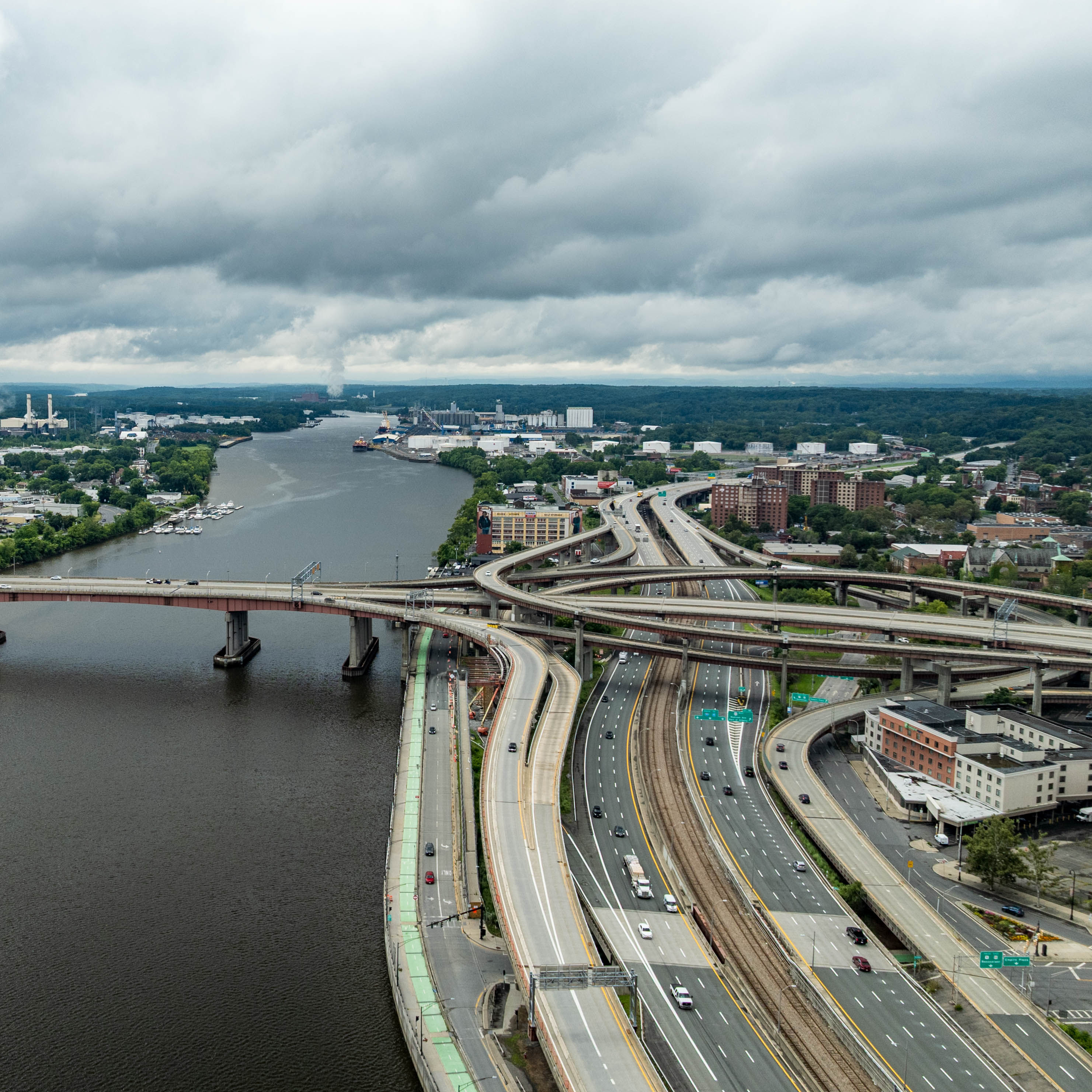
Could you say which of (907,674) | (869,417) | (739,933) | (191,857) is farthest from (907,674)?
(869,417)

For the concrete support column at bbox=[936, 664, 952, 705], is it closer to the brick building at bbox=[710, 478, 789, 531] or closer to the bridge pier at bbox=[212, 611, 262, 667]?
the bridge pier at bbox=[212, 611, 262, 667]

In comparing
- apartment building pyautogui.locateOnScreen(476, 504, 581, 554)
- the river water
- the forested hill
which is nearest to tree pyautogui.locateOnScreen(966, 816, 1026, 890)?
the river water

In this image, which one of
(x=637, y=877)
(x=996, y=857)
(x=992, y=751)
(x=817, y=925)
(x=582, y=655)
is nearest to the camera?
(x=817, y=925)

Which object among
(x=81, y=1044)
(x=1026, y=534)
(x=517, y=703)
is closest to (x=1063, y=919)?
(x=517, y=703)

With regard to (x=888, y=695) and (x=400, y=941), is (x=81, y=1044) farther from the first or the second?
(x=888, y=695)

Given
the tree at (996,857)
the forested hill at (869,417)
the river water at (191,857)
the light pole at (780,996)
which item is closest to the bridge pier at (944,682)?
the tree at (996,857)

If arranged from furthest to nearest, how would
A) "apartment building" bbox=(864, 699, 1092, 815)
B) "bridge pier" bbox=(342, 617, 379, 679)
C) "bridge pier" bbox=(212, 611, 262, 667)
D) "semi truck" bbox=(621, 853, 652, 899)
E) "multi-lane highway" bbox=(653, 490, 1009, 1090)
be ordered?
"bridge pier" bbox=(212, 611, 262, 667) → "bridge pier" bbox=(342, 617, 379, 679) → "apartment building" bbox=(864, 699, 1092, 815) → "semi truck" bbox=(621, 853, 652, 899) → "multi-lane highway" bbox=(653, 490, 1009, 1090)

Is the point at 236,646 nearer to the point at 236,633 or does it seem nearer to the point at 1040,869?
the point at 236,633
